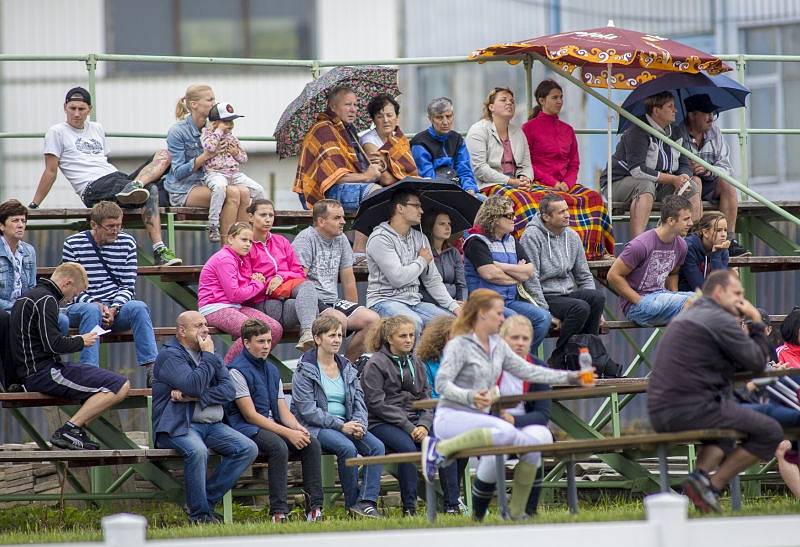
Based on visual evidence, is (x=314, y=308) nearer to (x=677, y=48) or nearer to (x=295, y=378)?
(x=295, y=378)

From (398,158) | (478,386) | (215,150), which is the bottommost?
(478,386)

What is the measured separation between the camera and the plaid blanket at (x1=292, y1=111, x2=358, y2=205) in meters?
14.9

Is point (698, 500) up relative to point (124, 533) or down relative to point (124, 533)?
down

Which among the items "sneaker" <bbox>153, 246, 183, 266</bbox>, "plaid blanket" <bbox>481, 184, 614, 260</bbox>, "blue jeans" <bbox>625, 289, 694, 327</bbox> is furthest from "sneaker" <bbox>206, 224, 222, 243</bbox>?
"blue jeans" <bbox>625, 289, 694, 327</bbox>

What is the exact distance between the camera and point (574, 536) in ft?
25.2

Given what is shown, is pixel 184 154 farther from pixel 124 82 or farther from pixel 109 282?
pixel 124 82

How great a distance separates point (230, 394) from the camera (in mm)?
12391

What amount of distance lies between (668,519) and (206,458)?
Answer: 5.29m

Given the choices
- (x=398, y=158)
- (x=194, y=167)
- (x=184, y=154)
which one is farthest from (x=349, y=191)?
(x=184, y=154)

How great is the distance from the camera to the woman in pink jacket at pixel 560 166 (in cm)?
1528

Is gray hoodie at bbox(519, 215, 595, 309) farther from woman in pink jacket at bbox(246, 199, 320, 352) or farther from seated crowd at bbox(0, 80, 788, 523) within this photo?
woman in pink jacket at bbox(246, 199, 320, 352)

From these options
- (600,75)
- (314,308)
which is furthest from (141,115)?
(314,308)

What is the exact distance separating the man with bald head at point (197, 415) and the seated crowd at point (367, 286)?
2cm

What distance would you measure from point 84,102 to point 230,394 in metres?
3.63
